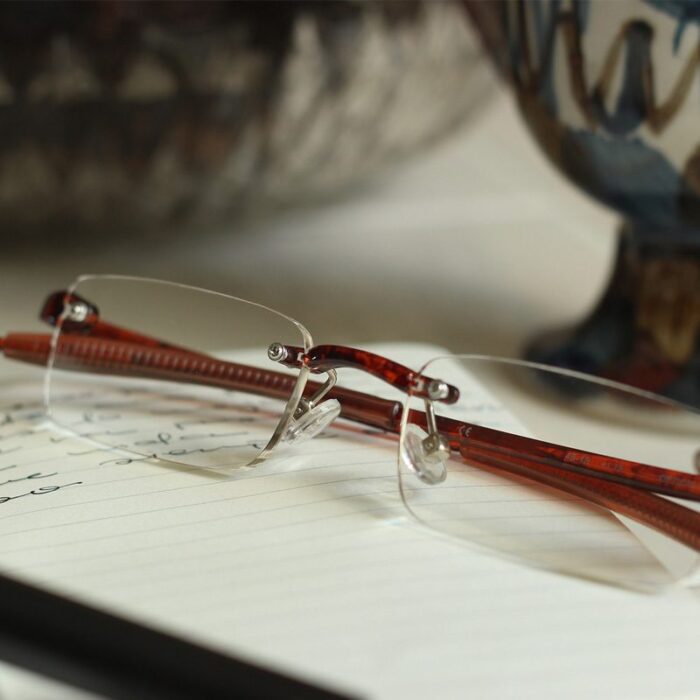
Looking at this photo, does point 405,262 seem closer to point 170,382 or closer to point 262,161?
point 262,161

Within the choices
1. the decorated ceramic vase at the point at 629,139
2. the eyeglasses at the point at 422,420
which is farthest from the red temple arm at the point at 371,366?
the decorated ceramic vase at the point at 629,139

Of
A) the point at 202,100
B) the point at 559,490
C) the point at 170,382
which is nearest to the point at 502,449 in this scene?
the point at 559,490

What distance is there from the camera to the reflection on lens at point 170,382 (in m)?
0.31

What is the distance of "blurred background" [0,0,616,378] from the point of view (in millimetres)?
443

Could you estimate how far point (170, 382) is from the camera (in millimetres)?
354

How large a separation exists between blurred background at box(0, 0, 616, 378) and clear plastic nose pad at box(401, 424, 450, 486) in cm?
17

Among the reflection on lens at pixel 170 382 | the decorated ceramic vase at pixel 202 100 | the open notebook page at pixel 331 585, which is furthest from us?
the decorated ceramic vase at pixel 202 100

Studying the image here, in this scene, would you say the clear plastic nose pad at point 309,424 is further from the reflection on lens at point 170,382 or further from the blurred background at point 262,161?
the blurred background at point 262,161

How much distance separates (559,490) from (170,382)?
0.14 meters

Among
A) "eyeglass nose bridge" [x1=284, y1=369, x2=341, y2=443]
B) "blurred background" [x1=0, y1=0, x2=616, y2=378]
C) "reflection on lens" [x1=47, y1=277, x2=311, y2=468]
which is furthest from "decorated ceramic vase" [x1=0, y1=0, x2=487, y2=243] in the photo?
"eyeglass nose bridge" [x1=284, y1=369, x2=341, y2=443]

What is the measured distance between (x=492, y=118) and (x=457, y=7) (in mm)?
359

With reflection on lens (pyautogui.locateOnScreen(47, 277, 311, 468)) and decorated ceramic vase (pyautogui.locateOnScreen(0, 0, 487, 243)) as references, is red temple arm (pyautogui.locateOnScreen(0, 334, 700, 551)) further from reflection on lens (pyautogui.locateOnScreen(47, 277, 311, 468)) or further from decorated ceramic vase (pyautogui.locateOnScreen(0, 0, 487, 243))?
decorated ceramic vase (pyautogui.locateOnScreen(0, 0, 487, 243))

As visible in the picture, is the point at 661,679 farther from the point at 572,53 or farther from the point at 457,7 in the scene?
the point at 457,7

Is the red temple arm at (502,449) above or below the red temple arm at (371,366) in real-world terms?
below
